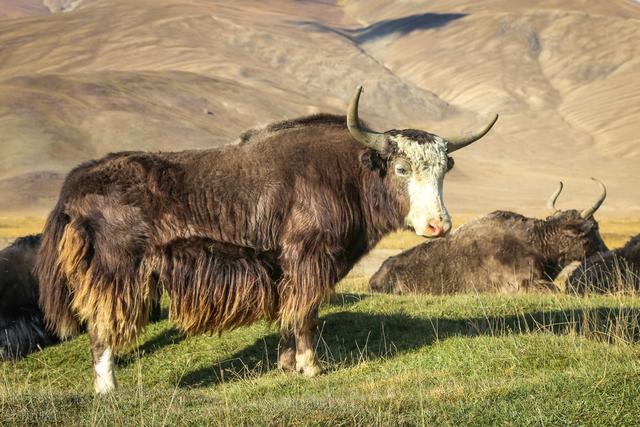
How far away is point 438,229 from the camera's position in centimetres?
799

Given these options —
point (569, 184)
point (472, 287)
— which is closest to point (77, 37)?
point (569, 184)

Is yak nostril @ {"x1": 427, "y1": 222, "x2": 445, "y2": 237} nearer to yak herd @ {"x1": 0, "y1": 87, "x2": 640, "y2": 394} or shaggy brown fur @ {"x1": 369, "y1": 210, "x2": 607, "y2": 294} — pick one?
yak herd @ {"x1": 0, "y1": 87, "x2": 640, "y2": 394}

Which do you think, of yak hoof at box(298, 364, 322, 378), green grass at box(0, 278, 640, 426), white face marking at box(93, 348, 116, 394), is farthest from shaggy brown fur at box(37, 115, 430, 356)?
green grass at box(0, 278, 640, 426)

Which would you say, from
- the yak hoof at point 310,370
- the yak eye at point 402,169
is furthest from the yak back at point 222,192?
the yak hoof at point 310,370

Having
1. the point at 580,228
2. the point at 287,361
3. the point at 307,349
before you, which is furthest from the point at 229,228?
the point at 580,228

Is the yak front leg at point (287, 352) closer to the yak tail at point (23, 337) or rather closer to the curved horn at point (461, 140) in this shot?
the curved horn at point (461, 140)

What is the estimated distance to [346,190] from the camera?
332 inches

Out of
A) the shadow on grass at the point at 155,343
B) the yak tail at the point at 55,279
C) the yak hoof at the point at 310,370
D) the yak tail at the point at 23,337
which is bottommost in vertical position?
the yak tail at the point at 23,337

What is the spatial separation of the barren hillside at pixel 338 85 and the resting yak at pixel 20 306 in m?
58.4

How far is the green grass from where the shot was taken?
19.6 ft

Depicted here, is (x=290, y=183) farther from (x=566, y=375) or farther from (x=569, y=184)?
(x=569, y=184)

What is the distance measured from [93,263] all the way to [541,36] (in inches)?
6616

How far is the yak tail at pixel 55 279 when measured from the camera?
8.09 metres

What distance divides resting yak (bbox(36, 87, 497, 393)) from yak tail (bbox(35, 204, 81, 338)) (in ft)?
0.04
